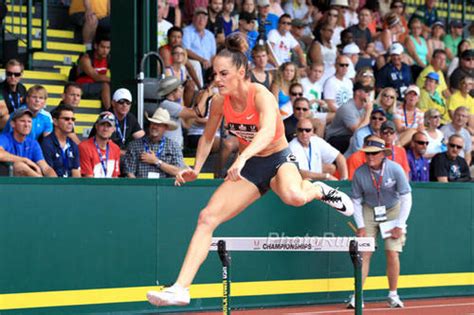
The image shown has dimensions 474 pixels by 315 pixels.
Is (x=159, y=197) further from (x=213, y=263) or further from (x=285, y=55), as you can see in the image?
(x=285, y=55)

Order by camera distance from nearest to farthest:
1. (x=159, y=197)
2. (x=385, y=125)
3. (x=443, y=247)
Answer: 1. (x=159, y=197)
2. (x=385, y=125)
3. (x=443, y=247)

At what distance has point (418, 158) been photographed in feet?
52.3

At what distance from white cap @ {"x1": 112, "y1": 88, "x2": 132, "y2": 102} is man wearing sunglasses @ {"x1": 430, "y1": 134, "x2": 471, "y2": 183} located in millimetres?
5247

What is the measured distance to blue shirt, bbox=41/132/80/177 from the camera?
12.4m

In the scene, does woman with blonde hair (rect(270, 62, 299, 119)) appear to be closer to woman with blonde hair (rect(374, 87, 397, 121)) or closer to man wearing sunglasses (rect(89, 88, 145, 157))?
woman with blonde hair (rect(374, 87, 397, 121))

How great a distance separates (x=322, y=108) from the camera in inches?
657

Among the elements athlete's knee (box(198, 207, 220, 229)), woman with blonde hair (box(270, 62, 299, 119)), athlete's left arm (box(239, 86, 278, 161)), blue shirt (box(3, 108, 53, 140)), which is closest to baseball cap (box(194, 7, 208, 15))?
woman with blonde hair (box(270, 62, 299, 119))

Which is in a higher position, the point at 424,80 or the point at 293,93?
the point at 424,80

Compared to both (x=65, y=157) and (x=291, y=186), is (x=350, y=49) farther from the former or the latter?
(x=291, y=186)

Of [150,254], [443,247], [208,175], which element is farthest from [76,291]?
[443,247]

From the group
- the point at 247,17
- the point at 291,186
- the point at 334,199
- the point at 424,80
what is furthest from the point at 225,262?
the point at 424,80

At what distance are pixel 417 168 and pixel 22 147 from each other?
21.4ft

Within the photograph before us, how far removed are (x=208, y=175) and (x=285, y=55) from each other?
12.3 feet

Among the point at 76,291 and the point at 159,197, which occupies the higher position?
the point at 159,197
